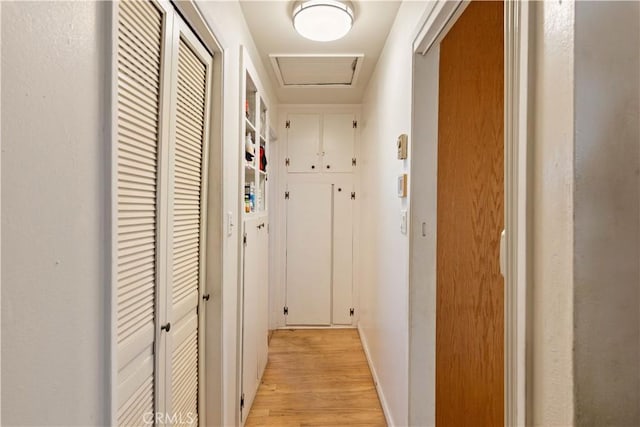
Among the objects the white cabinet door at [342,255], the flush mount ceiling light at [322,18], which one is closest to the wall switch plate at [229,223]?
the flush mount ceiling light at [322,18]

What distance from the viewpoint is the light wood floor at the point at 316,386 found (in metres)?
2.02

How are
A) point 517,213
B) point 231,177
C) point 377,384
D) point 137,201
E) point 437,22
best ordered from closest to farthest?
point 517,213 → point 137,201 → point 437,22 → point 231,177 → point 377,384

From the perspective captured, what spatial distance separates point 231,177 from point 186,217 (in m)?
0.41

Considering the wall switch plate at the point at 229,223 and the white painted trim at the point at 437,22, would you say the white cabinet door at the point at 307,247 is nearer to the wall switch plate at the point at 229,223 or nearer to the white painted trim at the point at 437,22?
the wall switch plate at the point at 229,223

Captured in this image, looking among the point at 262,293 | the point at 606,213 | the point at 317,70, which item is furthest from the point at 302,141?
the point at 606,213

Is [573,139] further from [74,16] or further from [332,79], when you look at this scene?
[332,79]

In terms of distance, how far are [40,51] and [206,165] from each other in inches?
37.0

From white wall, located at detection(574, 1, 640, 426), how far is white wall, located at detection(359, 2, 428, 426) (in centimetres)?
91

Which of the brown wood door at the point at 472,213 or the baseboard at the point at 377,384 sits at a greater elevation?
the brown wood door at the point at 472,213

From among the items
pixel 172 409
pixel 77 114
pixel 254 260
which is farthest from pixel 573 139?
pixel 254 260

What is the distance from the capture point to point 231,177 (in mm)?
1635

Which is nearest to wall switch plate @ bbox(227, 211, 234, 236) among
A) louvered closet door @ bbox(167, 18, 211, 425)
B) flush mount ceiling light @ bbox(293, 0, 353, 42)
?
louvered closet door @ bbox(167, 18, 211, 425)

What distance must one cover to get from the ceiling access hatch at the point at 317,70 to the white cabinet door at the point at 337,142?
1.90 ft

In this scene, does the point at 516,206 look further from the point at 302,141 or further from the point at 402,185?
the point at 302,141
